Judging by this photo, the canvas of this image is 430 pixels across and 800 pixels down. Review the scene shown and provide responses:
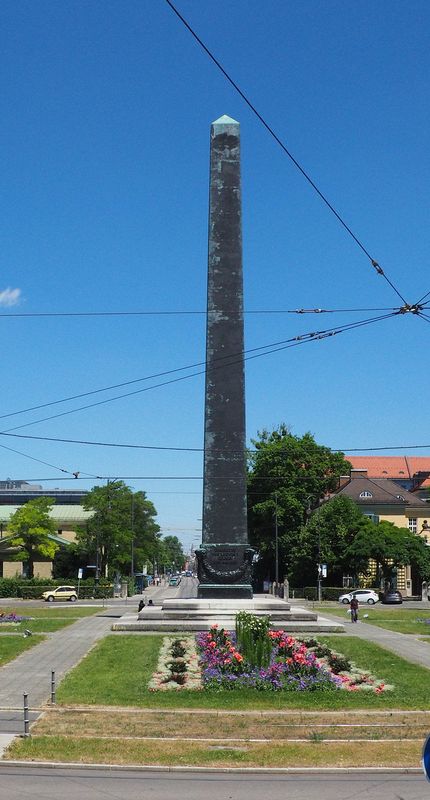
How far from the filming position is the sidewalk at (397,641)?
84.0ft

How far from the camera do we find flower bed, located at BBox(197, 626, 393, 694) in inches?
731

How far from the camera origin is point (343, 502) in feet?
229

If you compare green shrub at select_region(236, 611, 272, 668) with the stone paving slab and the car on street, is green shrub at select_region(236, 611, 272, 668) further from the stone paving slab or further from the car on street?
the car on street

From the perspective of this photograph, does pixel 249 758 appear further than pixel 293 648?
No

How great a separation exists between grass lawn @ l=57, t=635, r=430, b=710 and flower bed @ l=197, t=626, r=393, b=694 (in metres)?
0.37

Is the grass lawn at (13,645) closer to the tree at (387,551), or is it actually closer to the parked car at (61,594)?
the parked car at (61,594)

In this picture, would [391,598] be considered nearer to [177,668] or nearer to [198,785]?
[177,668]

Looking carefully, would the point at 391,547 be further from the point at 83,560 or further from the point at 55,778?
the point at 55,778

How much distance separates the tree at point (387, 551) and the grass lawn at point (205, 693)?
42224mm

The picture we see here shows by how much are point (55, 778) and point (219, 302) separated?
23.7m

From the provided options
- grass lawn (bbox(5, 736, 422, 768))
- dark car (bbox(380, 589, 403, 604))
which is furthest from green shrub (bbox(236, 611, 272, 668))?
dark car (bbox(380, 589, 403, 604))

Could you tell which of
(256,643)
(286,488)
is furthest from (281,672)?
(286,488)

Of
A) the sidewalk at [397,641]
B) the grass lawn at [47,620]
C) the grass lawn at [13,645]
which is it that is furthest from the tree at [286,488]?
the grass lawn at [13,645]

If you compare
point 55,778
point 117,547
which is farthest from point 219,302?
point 117,547
